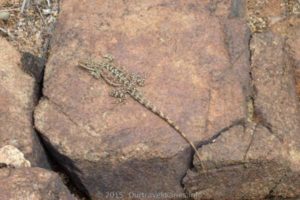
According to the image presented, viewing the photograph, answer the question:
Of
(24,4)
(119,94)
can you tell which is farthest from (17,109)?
(24,4)

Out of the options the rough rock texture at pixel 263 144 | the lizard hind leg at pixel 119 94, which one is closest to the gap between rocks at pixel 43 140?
the lizard hind leg at pixel 119 94

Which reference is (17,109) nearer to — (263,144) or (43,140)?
(43,140)

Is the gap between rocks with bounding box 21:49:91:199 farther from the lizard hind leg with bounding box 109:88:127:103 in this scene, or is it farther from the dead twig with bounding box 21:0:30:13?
the dead twig with bounding box 21:0:30:13

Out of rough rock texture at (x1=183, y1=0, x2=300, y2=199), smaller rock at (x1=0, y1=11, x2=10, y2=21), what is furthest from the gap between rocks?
rough rock texture at (x1=183, y1=0, x2=300, y2=199)

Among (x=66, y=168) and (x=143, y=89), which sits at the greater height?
(x=143, y=89)

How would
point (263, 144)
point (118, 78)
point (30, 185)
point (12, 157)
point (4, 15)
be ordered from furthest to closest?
point (4, 15), point (118, 78), point (263, 144), point (12, 157), point (30, 185)

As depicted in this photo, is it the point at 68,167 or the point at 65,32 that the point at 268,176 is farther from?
the point at 65,32
